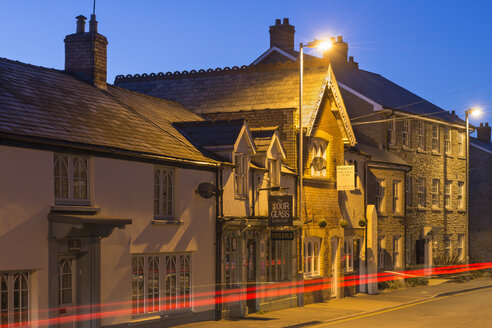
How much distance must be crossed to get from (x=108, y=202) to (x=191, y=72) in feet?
52.2

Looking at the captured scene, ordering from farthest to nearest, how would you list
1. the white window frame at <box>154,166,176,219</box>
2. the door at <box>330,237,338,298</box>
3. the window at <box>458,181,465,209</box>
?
the window at <box>458,181,465,209</box> < the door at <box>330,237,338,298</box> < the white window frame at <box>154,166,176,219</box>

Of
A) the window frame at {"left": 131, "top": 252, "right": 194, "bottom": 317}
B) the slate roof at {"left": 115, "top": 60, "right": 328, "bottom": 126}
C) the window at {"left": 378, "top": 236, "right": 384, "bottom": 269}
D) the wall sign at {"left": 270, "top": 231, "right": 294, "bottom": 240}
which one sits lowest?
the window at {"left": 378, "top": 236, "right": 384, "bottom": 269}

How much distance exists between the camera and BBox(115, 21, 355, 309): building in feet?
94.8

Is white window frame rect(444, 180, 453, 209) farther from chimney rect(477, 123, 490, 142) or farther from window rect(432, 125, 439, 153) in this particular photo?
chimney rect(477, 123, 490, 142)

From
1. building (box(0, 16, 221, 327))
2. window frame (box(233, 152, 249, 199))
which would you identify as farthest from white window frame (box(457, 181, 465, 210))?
building (box(0, 16, 221, 327))

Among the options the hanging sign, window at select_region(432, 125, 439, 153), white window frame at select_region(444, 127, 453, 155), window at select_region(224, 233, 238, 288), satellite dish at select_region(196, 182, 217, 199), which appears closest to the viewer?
satellite dish at select_region(196, 182, 217, 199)

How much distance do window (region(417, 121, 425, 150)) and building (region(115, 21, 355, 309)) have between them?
12.0 metres

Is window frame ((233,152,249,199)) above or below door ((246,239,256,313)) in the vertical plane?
above

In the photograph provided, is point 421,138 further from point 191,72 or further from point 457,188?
point 191,72

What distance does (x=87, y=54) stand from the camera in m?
24.9

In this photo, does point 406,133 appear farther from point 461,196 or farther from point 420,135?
point 461,196

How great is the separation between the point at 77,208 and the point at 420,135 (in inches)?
1168

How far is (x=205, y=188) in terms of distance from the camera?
22.1m

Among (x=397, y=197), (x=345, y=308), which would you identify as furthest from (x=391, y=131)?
(x=345, y=308)
